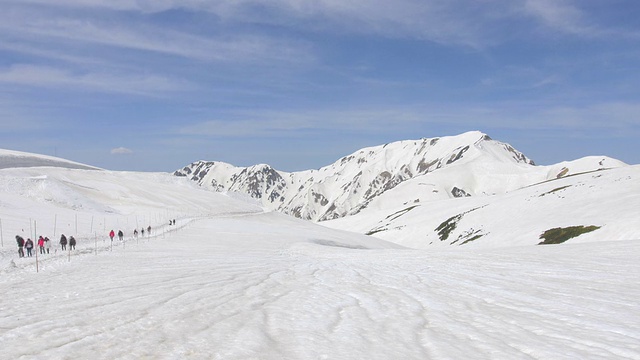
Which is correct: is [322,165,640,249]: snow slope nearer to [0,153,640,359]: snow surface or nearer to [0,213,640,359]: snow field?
[0,153,640,359]: snow surface

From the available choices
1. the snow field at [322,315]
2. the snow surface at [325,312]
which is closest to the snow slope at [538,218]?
the snow surface at [325,312]

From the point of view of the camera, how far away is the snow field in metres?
9.23

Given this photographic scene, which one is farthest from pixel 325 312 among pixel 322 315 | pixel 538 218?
pixel 538 218

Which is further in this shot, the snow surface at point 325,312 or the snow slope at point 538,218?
the snow slope at point 538,218

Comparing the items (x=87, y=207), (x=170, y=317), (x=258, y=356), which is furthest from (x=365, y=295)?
(x=87, y=207)

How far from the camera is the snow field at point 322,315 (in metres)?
9.23

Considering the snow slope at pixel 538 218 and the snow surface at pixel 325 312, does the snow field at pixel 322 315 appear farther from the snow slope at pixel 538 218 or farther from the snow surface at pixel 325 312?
the snow slope at pixel 538 218

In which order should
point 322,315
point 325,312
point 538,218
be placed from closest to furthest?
point 322,315, point 325,312, point 538,218

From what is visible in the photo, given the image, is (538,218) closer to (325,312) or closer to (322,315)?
(325,312)

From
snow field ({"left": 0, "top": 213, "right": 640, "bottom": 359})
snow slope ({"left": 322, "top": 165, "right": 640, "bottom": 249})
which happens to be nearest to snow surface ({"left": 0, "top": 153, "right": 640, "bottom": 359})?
snow field ({"left": 0, "top": 213, "right": 640, "bottom": 359})

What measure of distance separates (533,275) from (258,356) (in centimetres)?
1611

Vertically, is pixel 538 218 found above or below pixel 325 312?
below

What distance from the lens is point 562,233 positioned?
64.8 metres

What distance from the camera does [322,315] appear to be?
12344 mm
